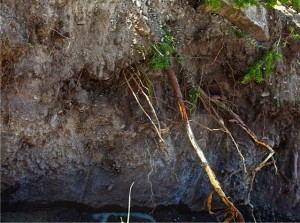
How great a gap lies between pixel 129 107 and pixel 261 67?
1009 millimetres

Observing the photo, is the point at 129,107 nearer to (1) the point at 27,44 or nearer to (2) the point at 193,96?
(2) the point at 193,96

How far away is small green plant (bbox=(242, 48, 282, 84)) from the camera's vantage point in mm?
2906

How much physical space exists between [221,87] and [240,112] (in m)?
0.28

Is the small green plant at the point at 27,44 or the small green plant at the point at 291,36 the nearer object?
the small green plant at the point at 27,44

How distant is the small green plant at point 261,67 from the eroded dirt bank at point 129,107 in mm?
74

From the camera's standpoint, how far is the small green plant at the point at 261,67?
291 centimetres

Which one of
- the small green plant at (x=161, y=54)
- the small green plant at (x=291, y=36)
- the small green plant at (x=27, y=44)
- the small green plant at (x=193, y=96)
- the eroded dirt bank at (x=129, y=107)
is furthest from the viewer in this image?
the small green plant at (x=291, y=36)

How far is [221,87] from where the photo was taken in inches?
120

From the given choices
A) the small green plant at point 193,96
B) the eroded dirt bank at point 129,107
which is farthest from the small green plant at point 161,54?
the small green plant at point 193,96

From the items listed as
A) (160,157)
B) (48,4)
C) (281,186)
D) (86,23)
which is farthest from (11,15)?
(281,186)

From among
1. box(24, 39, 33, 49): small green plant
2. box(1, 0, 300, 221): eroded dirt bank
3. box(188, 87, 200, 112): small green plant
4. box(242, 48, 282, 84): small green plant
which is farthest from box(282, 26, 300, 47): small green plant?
box(24, 39, 33, 49): small green plant

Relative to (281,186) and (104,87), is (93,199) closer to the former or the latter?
(104,87)

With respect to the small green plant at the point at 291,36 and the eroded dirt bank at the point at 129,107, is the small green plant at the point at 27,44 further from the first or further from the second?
the small green plant at the point at 291,36

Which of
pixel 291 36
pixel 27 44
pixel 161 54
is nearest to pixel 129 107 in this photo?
pixel 161 54
